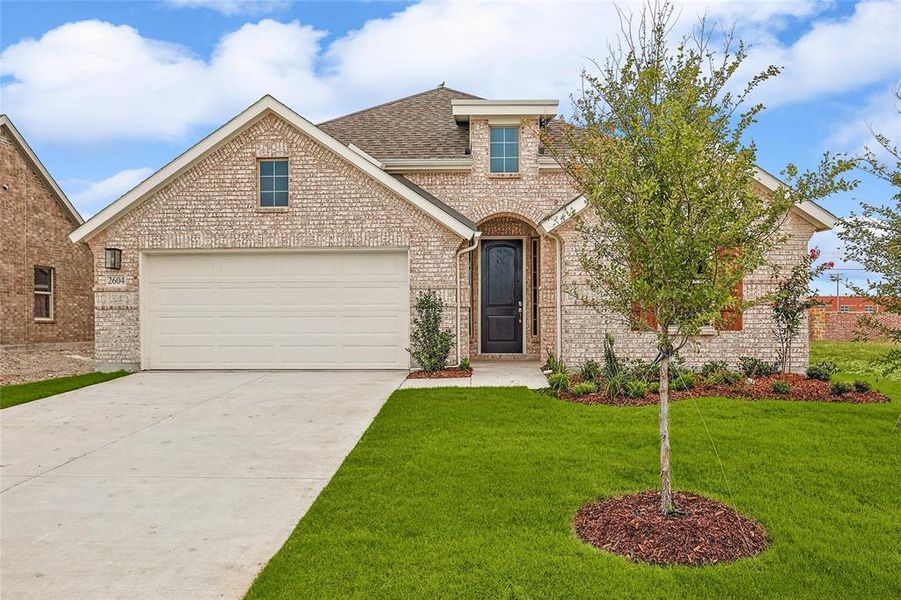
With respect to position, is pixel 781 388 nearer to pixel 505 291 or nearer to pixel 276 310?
pixel 505 291

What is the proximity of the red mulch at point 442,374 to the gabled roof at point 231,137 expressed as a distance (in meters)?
2.62

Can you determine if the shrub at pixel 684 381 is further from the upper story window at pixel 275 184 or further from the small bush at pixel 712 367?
the upper story window at pixel 275 184

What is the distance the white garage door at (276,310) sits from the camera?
40.5ft

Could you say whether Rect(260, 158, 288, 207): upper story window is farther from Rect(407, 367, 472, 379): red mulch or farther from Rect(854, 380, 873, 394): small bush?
Rect(854, 380, 873, 394): small bush

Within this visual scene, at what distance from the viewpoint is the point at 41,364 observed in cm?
1443

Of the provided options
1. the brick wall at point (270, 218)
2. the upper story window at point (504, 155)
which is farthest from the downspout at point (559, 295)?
the upper story window at point (504, 155)

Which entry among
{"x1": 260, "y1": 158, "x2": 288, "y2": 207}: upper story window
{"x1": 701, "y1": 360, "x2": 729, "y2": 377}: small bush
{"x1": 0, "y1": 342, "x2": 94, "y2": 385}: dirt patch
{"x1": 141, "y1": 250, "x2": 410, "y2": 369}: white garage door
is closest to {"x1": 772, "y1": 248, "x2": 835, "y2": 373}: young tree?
{"x1": 701, "y1": 360, "x2": 729, "y2": 377}: small bush

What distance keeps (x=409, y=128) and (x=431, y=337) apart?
21.3 feet

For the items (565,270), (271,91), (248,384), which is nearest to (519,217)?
(565,270)

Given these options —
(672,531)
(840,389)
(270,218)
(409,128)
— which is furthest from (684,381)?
(409,128)

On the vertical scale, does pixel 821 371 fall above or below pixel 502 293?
below

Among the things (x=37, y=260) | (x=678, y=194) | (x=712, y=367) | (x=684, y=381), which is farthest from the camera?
(x=37, y=260)

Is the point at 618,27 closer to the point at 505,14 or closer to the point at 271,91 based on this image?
the point at 505,14

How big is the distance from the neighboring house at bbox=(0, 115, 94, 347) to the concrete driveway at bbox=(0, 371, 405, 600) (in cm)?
893
